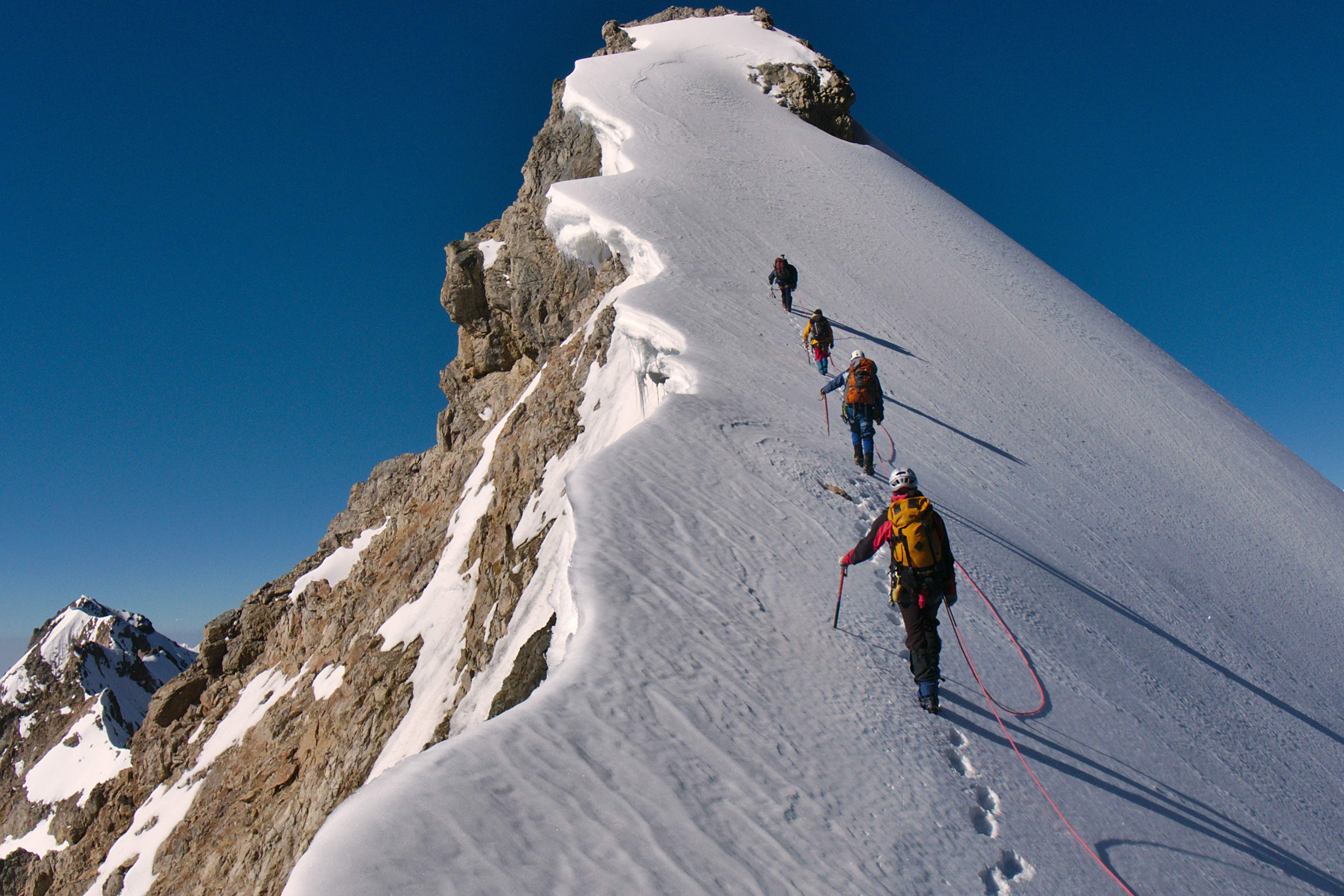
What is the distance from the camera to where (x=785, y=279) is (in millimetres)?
14547

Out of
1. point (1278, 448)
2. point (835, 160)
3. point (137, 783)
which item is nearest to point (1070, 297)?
point (1278, 448)

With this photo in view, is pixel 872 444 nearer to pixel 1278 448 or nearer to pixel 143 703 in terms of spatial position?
pixel 1278 448

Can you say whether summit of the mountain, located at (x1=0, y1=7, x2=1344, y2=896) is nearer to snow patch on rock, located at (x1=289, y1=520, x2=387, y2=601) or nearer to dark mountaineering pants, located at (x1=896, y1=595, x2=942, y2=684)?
snow patch on rock, located at (x1=289, y1=520, x2=387, y2=601)

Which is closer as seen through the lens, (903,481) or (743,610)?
(903,481)

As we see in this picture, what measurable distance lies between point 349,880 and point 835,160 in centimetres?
2914

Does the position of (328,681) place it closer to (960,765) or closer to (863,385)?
(863,385)

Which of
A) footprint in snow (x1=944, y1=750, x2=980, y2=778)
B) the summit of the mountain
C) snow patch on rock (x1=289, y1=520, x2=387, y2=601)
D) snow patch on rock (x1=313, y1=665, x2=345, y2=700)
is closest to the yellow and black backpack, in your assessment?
the summit of the mountain

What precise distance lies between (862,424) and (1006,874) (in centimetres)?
535

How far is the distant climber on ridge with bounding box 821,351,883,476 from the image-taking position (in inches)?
327

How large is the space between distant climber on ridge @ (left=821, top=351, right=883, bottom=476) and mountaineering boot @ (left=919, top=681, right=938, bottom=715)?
3.92 meters

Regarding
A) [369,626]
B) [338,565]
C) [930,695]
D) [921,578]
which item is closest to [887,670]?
[930,695]

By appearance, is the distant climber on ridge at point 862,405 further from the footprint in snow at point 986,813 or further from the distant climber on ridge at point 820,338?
the footprint in snow at point 986,813

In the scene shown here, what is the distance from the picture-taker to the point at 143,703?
7025 cm


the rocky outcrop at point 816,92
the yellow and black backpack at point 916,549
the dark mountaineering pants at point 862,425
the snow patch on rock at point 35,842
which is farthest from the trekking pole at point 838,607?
the snow patch on rock at point 35,842
